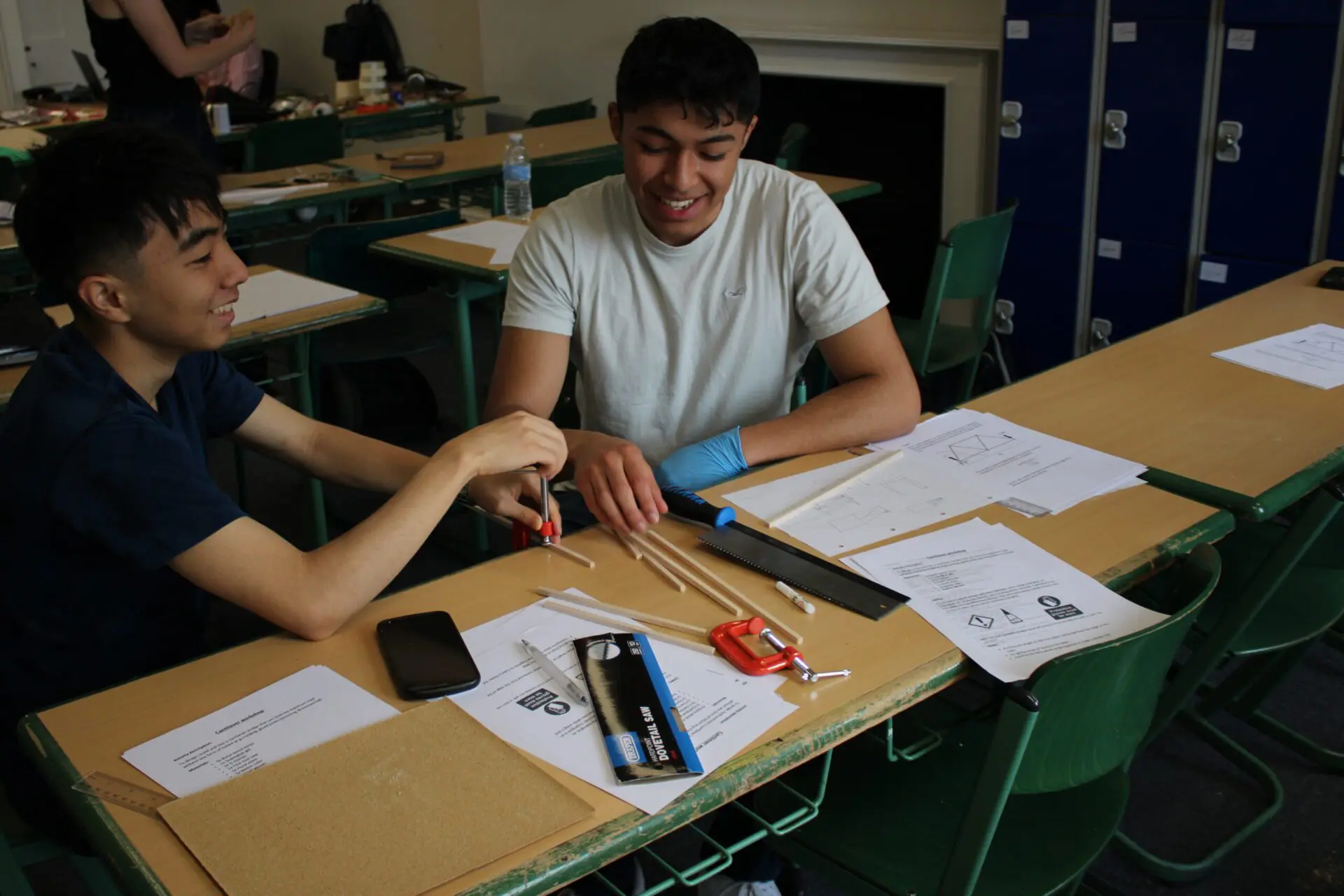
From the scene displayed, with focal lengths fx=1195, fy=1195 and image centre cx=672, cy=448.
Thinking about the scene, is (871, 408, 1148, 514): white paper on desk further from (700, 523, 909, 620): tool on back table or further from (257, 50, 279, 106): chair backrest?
(257, 50, 279, 106): chair backrest

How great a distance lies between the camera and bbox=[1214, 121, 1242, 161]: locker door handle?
355 cm

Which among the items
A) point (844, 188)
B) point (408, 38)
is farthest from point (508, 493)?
point (408, 38)

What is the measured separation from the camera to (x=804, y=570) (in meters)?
1.37

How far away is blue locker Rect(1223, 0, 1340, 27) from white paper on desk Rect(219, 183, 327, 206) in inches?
111

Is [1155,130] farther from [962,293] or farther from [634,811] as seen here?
[634,811]

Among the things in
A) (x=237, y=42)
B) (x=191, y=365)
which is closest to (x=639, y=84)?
(x=191, y=365)

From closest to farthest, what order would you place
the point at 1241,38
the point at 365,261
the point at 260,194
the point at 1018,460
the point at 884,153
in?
the point at 1018,460 < the point at 365,261 < the point at 1241,38 < the point at 260,194 < the point at 884,153

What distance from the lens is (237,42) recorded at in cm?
415

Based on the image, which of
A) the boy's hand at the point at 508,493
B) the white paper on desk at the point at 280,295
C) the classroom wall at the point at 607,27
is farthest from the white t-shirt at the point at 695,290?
the classroom wall at the point at 607,27

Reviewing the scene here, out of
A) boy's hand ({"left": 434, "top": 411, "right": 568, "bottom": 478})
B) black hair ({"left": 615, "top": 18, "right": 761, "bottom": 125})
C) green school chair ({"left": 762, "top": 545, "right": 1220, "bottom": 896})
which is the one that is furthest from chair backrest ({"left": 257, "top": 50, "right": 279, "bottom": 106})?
green school chair ({"left": 762, "top": 545, "right": 1220, "bottom": 896})

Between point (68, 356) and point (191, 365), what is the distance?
22cm

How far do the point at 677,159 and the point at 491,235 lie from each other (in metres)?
1.63

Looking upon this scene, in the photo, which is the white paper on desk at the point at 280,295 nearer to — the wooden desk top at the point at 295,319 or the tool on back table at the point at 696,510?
the wooden desk top at the point at 295,319

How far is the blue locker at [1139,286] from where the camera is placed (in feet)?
12.6
